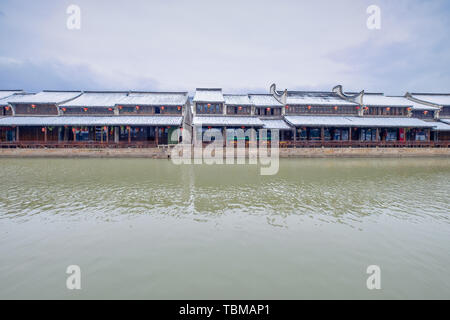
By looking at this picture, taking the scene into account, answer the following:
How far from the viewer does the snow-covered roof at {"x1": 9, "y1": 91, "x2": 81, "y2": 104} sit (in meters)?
33.8

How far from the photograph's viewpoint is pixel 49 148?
29.6 m

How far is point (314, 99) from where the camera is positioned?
38906 millimetres

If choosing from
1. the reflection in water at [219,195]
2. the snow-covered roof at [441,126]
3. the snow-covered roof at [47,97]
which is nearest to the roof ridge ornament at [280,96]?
the reflection in water at [219,195]

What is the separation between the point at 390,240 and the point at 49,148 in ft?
125

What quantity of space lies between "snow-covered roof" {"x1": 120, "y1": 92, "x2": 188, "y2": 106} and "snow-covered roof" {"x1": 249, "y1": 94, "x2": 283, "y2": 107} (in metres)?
12.7

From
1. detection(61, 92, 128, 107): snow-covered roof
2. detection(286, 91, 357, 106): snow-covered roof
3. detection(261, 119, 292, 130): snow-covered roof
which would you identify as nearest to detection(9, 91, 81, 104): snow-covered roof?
detection(61, 92, 128, 107): snow-covered roof

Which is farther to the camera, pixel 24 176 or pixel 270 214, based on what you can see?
pixel 24 176

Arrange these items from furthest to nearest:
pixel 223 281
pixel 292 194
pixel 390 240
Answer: pixel 292 194
pixel 390 240
pixel 223 281

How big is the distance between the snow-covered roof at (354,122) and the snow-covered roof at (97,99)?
3033 cm

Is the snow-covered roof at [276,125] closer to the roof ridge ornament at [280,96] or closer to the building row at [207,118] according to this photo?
the building row at [207,118]

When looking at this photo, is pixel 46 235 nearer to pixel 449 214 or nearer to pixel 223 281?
pixel 223 281

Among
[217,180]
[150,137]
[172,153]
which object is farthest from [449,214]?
[150,137]

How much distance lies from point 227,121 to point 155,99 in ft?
47.7

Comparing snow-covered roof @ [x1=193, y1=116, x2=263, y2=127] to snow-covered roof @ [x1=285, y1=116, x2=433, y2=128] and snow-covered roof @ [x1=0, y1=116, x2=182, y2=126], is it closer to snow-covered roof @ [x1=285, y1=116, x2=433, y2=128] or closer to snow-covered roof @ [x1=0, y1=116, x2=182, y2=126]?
snow-covered roof @ [x1=0, y1=116, x2=182, y2=126]
